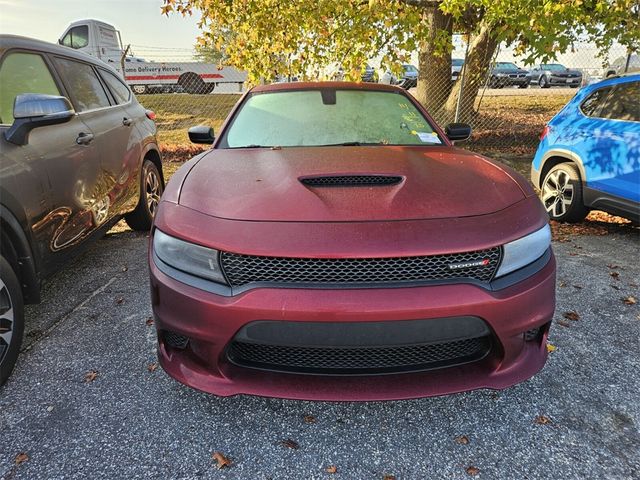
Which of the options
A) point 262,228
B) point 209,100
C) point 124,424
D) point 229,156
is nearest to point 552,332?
point 262,228

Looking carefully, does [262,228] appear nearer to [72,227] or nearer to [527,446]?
[527,446]

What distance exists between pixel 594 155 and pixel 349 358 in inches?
162

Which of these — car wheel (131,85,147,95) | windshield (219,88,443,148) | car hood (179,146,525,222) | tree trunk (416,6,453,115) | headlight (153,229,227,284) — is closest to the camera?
headlight (153,229,227,284)

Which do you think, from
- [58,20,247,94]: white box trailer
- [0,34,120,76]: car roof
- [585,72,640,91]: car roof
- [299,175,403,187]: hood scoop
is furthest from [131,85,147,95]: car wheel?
[299,175,403,187]: hood scoop

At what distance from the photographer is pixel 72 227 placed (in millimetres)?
3088

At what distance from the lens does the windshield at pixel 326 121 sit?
3.05m

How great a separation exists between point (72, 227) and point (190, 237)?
1.67 metres

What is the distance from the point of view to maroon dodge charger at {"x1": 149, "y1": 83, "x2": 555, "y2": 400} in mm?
1769

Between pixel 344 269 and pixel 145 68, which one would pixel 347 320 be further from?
pixel 145 68

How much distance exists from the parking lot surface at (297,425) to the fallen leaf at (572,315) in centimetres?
22

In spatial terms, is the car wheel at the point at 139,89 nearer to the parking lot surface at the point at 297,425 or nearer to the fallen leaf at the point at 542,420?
the parking lot surface at the point at 297,425

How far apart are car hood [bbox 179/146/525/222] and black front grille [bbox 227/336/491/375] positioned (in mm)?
552

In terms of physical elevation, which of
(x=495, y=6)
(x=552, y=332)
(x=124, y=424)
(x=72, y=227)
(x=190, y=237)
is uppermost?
(x=495, y=6)

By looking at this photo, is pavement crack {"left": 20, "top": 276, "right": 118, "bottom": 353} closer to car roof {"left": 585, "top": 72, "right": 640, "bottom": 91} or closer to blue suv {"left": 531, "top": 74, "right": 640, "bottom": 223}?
blue suv {"left": 531, "top": 74, "right": 640, "bottom": 223}
